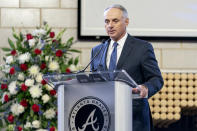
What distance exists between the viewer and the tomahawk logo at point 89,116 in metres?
2.25

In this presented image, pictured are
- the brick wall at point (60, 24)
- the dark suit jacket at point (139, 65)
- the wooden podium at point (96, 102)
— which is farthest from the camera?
the brick wall at point (60, 24)

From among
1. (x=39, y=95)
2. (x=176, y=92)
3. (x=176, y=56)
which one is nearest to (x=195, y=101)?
(x=176, y=92)

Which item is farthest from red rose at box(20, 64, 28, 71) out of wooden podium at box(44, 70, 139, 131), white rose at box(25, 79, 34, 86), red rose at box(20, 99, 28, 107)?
wooden podium at box(44, 70, 139, 131)

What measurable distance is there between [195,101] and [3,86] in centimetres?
188

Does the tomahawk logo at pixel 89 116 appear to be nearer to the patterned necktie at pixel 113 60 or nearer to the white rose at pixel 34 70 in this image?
the patterned necktie at pixel 113 60

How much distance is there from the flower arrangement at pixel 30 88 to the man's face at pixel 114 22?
1.48 metres

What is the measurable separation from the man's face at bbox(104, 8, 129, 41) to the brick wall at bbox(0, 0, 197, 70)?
2.32 meters

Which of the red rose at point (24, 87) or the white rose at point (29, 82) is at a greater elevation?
the white rose at point (29, 82)

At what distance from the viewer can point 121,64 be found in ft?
9.41

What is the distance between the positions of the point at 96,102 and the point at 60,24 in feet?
10.3

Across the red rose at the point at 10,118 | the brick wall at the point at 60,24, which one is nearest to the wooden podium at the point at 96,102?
the red rose at the point at 10,118

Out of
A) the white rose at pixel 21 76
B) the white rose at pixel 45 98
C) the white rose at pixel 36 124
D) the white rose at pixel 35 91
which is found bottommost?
the white rose at pixel 36 124

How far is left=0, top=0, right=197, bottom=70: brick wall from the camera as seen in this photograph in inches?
207

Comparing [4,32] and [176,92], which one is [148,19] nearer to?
[176,92]
